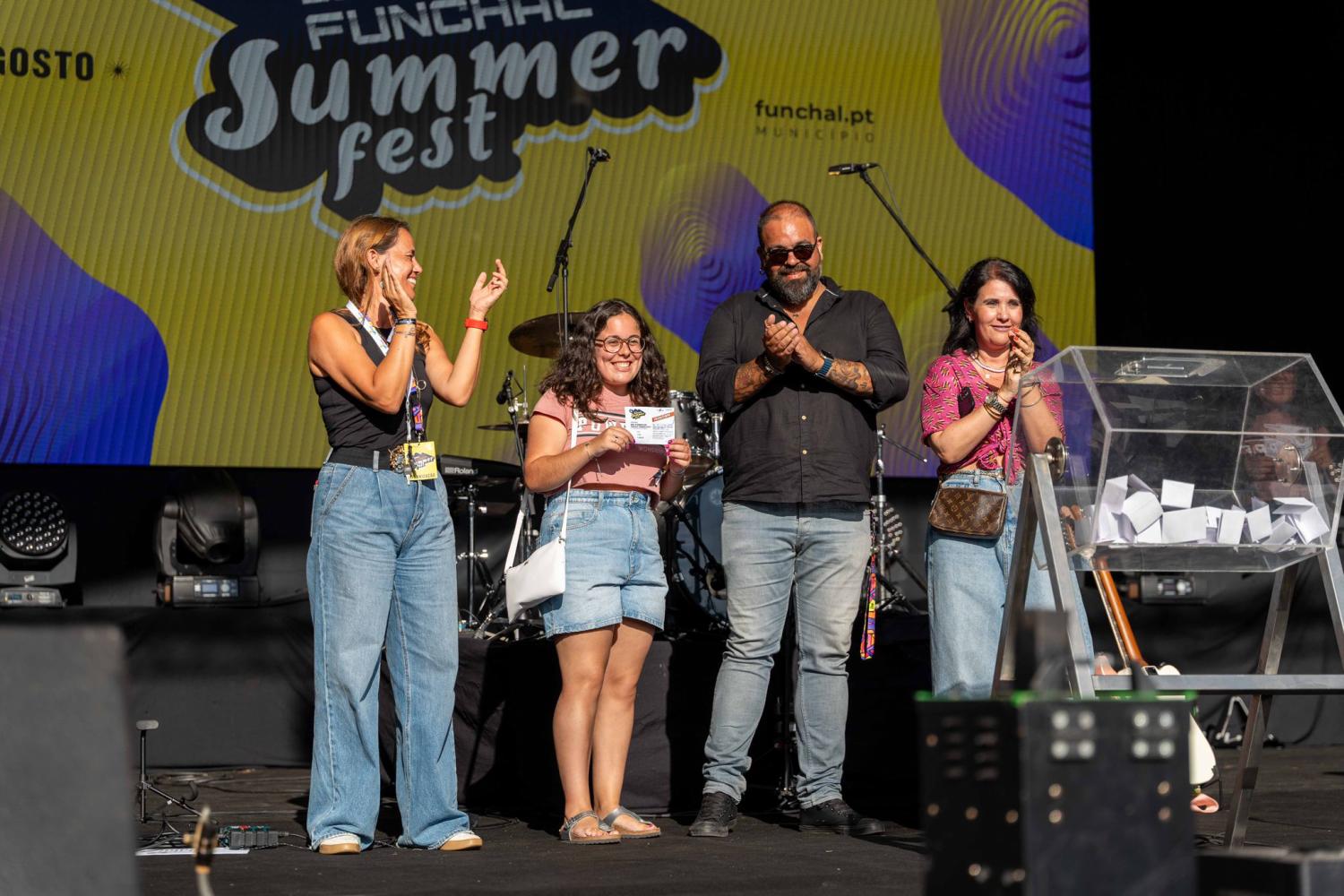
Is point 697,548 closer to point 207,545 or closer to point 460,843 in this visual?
point 207,545

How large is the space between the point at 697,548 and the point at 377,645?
2442 mm

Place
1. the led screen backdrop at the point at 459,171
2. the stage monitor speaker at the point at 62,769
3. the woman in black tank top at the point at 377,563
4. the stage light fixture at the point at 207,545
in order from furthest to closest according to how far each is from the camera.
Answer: the led screen backdrop at the point at 459,171, the stage light fixture at the point at 207,545, the woman in black tank top at the point at 377,563, the stage monitor speaker at the point at 62,769

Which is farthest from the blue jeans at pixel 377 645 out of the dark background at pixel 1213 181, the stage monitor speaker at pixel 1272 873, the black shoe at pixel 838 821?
the dark background at pixel 1213 181

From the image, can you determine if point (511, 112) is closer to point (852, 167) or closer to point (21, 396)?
point (852, 167)

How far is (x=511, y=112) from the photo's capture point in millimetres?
6633

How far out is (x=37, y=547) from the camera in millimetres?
6035

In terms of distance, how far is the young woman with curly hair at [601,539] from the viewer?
3846 mm

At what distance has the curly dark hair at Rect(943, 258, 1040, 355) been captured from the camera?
386 centimetres

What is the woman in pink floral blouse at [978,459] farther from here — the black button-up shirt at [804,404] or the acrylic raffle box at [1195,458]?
the acrylic raffle box at [1195,458]

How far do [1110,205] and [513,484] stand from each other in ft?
11.0

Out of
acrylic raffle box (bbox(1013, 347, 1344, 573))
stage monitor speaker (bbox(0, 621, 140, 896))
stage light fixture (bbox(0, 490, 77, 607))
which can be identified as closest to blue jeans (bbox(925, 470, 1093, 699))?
acrylic raffle box (bbox(1013, 347, 1344, 573))

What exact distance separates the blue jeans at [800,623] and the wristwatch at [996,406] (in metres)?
0.51

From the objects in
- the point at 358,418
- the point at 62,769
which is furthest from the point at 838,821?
the point at 62,769

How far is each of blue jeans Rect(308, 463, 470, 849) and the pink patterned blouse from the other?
123 cm
